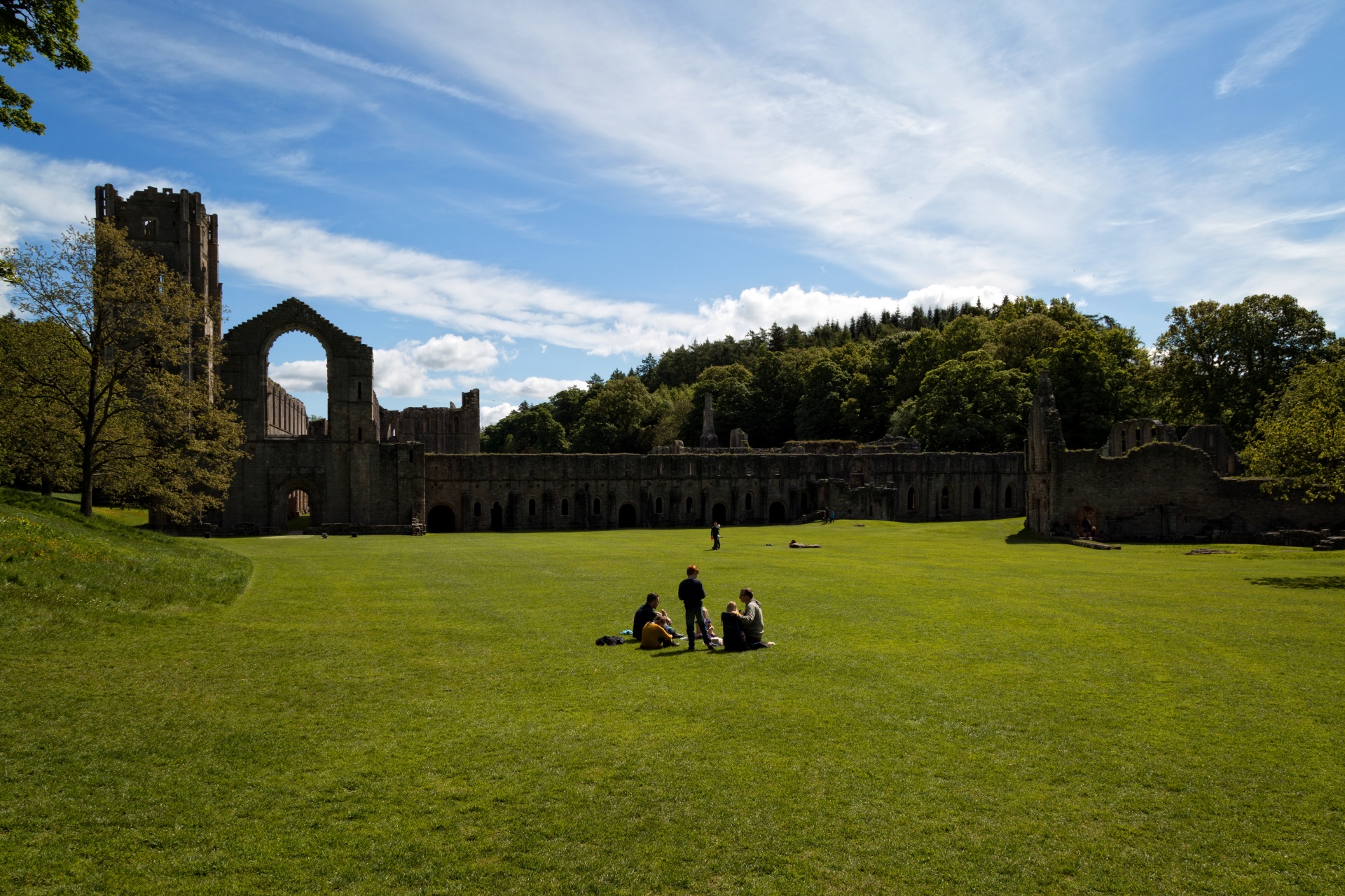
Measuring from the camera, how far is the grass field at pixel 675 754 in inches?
283

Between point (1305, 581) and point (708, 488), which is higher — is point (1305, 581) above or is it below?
below

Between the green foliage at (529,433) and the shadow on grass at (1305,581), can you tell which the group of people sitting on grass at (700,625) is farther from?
the green foliage at (529,433)

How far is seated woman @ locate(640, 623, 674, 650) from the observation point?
15.2m

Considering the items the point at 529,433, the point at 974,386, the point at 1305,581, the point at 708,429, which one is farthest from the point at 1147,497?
the point at 529,433

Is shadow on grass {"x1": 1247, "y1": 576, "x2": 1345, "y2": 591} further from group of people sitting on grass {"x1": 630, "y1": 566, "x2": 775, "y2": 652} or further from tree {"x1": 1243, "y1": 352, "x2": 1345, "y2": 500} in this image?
group of people sitting on grass {"x1": 630, "y1": 566, "x2": 775, "y2": 652}

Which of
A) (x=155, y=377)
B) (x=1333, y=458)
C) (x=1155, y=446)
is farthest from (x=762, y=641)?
(x=1155, y=446)

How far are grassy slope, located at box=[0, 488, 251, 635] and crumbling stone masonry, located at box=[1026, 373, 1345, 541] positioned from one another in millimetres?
38551

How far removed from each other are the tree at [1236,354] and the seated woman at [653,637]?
2268 inches

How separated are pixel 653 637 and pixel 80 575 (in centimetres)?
1031

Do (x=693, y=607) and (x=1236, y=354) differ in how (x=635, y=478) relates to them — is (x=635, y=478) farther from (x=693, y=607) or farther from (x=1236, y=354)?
(x=693, y=607)

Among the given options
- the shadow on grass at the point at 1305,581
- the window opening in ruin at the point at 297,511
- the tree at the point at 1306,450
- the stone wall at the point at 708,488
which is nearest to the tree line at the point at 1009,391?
the tree at the point at 1306,450

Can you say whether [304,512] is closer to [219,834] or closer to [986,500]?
[986,500]

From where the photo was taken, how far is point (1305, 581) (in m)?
22.8

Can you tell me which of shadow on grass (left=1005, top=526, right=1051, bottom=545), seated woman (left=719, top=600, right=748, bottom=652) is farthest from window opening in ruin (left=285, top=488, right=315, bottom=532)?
seated woman (left=719, top=600, right=748, bottom=652)
